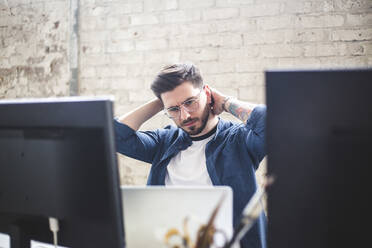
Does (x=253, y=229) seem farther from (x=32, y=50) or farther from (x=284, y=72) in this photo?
(x=32, y=50)

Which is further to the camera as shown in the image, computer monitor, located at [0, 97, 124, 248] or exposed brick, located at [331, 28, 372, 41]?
exposed brick, located at [331, 28, 372, 41]

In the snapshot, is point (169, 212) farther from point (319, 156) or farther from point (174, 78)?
point (174, 78)

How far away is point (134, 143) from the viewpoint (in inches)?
61.2

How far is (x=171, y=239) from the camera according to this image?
637mm

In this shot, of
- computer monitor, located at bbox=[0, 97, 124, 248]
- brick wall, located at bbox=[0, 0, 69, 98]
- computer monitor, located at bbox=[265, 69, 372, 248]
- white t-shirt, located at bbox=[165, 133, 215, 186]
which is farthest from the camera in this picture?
brick wall, located at bbox=[0, 0, 69, 98]

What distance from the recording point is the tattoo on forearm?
1428mm

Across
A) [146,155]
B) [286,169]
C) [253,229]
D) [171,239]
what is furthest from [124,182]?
[286,169]

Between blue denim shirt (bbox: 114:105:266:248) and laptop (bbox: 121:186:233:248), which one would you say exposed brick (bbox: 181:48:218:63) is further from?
laptop (bbox: 121:186:233:248)

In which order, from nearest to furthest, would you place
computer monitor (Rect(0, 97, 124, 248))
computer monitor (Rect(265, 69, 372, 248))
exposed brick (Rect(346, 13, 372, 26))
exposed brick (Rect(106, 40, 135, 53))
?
computer monitor (Rect(265, 69, 372, 248))
computer monitor (Rect(0, 97, 124, 248))
exposed brick (Rect(346, 13, 372, 26))
exposed brick (Rect(106, 40, 135, 53))

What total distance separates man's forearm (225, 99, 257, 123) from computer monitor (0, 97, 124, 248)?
2.97ft

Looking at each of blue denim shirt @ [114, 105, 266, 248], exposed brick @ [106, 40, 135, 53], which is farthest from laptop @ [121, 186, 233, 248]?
exposed brick @ [106, 40, 135, 53]

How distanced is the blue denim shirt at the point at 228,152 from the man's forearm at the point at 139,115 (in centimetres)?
4

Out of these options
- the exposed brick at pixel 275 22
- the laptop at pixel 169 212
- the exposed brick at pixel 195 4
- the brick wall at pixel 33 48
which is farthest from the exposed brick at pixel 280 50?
the laptop at pixel 169 212

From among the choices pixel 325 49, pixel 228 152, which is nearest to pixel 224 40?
pixel 325 49
